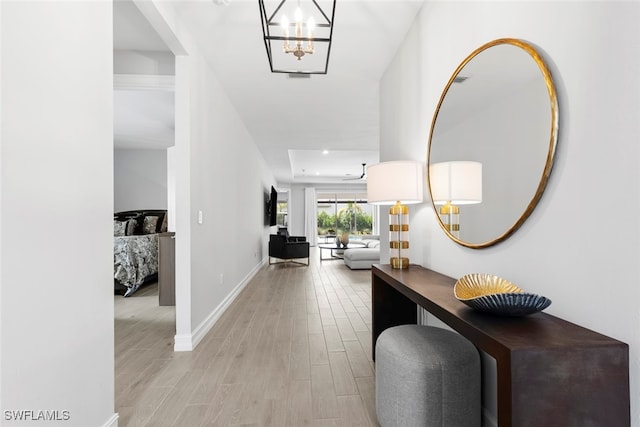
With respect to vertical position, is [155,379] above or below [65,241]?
below

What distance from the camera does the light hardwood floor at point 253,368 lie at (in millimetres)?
1584

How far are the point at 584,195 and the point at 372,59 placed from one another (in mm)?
2334

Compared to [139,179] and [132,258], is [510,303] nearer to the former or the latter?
[132,258]

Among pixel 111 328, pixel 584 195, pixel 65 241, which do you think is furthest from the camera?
pixel 111 328

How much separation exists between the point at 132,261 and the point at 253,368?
298cm

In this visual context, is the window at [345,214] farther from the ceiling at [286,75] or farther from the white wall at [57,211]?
the white wall at [57,211]

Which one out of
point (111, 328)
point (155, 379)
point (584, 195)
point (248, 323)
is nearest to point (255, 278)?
point (248, 323)

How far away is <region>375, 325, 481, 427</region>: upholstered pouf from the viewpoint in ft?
4.11

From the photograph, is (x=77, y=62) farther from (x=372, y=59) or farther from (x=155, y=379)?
(x=372, y=59)

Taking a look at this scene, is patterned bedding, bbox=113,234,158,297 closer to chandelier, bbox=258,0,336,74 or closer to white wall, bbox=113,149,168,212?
white wall, bbox=113,149,168,212

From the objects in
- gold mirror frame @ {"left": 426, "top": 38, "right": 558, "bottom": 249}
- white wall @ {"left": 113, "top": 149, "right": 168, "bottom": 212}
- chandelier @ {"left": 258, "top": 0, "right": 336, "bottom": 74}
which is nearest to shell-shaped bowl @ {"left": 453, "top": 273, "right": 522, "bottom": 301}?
gold mirror frame @ {"left": 426, "top": 38, "right": 558, "bottom": 249}

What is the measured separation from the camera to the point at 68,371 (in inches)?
44.8

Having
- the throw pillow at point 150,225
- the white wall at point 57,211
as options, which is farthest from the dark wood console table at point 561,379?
the throw pillow at point 150,225

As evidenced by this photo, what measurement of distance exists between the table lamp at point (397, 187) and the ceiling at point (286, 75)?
1181mm
